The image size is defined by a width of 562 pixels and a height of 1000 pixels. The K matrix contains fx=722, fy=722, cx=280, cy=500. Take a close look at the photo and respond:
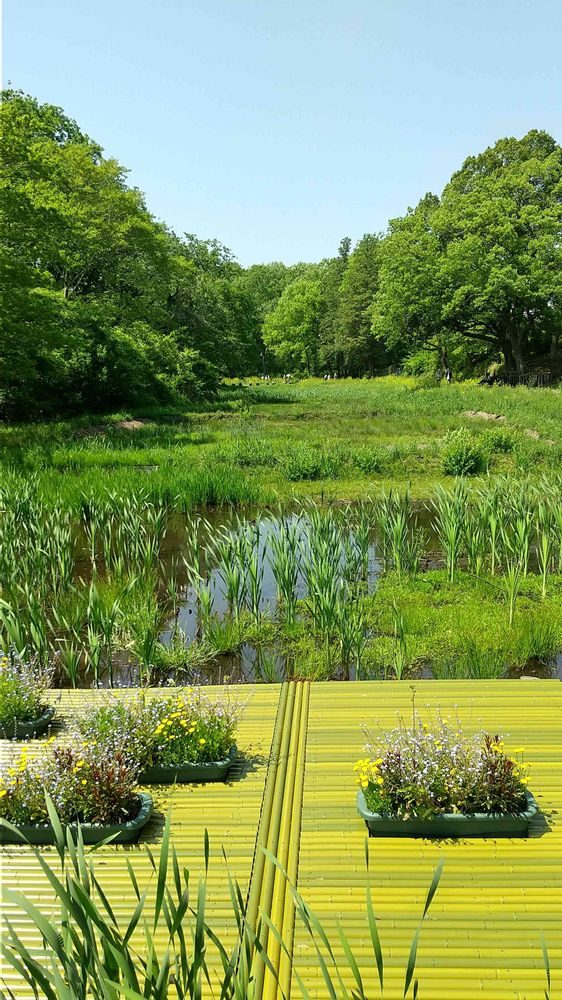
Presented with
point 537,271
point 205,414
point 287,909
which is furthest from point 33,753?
point 537,271

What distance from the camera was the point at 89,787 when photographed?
9.86ft

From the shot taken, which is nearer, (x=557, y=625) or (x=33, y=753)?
(x=33, y=753)

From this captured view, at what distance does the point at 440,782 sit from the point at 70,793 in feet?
5.01

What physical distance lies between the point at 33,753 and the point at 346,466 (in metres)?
10.6

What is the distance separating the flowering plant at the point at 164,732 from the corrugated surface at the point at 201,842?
0.14m

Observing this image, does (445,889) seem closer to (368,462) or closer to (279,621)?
(279,621)

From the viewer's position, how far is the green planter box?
2977 mm

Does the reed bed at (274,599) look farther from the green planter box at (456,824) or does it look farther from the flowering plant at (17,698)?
the green planter box at (456,824)

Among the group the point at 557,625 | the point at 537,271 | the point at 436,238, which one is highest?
the point at 436,238

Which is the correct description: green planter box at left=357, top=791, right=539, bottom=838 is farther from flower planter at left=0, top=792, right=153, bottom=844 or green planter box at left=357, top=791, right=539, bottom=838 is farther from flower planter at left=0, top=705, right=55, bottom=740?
flower planter at left=0, top=705, right=55, bottom=740

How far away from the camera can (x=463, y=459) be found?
1323cm

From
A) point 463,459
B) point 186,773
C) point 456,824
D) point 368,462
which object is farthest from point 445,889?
point 368,462

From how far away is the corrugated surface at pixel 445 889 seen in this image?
2350 mm

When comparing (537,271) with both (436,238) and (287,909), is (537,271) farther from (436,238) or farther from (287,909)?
(287,909)
